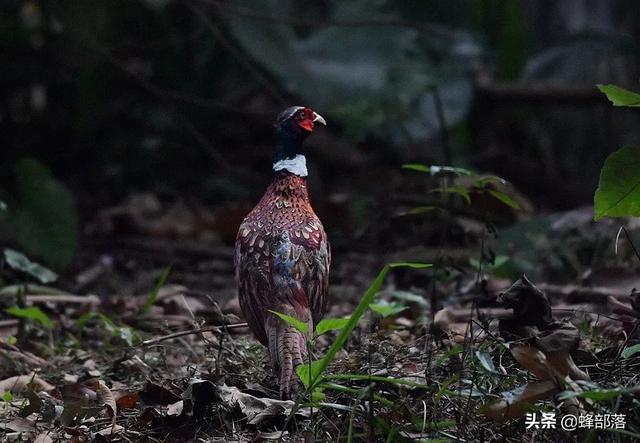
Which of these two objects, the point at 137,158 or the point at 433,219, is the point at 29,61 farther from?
the point at 433,219

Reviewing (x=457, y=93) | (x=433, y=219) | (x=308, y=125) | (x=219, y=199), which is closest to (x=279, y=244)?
(x=308, y=125)

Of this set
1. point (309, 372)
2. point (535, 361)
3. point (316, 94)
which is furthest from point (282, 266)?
point (316, 94)

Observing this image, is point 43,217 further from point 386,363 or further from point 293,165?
point 386,363

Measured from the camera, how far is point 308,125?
355 cm

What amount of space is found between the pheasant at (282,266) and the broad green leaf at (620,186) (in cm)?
93

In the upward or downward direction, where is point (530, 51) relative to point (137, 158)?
upward

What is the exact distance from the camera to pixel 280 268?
3.22m

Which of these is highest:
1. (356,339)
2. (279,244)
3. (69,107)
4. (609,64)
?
(609,64)

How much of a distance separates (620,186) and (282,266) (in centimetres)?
106

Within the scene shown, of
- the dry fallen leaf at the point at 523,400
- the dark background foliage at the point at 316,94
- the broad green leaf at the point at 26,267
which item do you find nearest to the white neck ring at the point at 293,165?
the dry fallen leaf at the point at 523,400

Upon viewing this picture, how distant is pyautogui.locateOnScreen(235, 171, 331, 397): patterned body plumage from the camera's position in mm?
3197

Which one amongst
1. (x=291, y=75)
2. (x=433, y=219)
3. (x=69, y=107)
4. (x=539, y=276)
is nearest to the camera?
(x=539, y=276)

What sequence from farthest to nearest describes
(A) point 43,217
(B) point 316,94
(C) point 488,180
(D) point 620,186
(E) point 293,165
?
(B) point 316,94 < (A) point 43,217 < (E) point 293,165 < (C) point 488,180 < (D) point 620,186

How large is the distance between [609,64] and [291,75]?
130 inches
